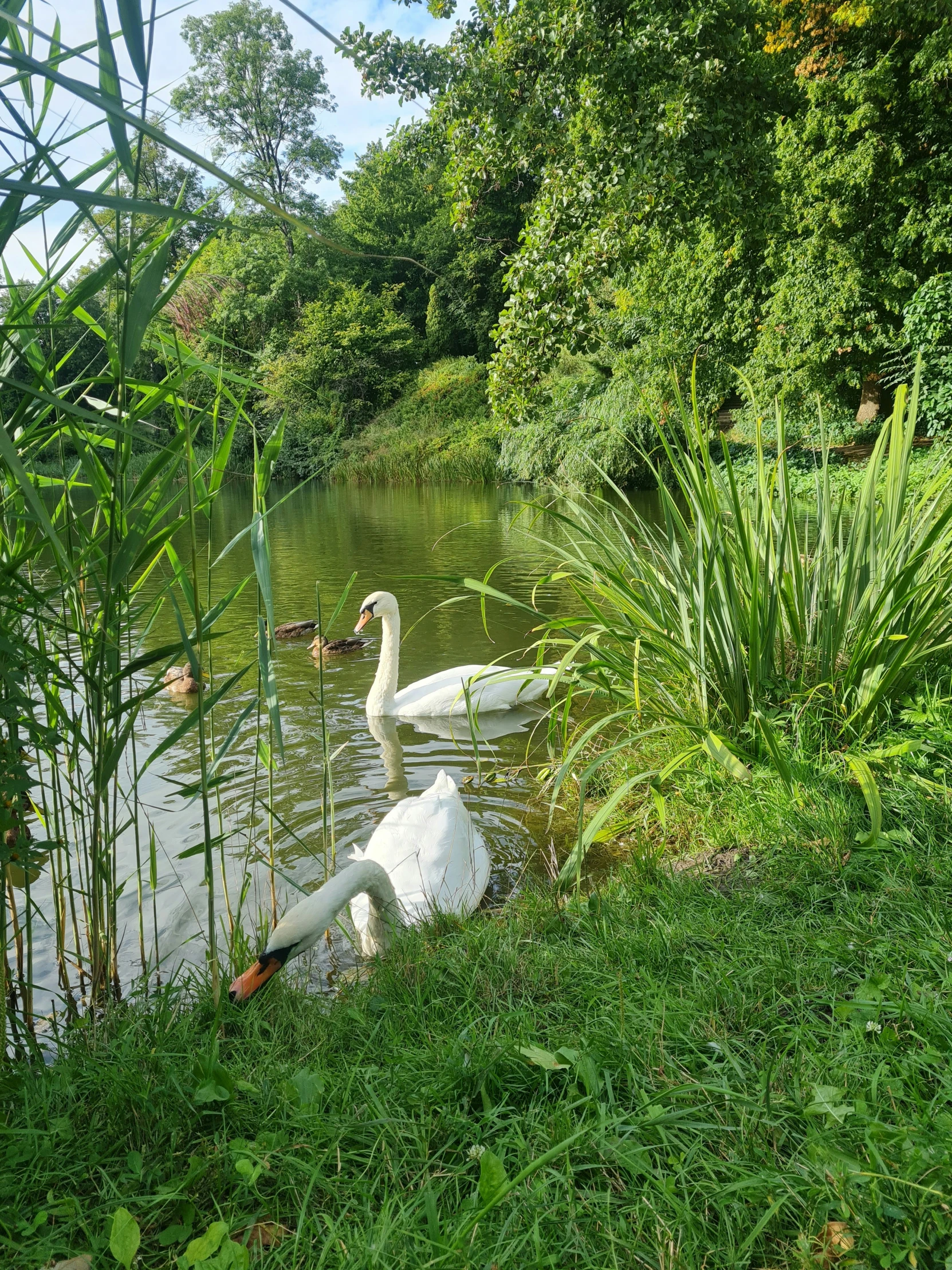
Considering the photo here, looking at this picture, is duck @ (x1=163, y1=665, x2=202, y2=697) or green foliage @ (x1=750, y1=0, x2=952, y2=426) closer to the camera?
duck @ (x1=163, y1=665, x2=202, y2=697)

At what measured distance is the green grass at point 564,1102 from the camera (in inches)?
47.3

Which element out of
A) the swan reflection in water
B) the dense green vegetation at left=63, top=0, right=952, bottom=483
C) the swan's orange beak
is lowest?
the swan reflection in water

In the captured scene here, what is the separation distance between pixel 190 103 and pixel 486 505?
1622cm

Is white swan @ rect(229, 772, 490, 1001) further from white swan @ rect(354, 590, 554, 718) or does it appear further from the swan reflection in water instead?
white swan @ rect(354, 590, 554, 718)

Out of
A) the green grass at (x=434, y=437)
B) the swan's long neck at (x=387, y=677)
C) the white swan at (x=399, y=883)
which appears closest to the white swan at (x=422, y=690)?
the swan's long neck at (x=387, y=677)

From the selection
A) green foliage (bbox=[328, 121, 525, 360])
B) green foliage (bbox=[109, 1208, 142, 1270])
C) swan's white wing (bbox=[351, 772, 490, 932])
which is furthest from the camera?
green foliage (bbox=[328, 121, 525, 360])

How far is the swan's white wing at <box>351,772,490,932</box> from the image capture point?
2873 millimetres

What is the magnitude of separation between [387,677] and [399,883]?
2775mm

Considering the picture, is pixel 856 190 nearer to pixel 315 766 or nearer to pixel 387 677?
pixel 387 677

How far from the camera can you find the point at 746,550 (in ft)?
10.0

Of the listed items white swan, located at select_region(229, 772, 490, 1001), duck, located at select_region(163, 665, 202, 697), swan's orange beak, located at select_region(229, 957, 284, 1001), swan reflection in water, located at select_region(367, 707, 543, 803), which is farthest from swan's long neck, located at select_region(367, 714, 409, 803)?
swan's orange beak, located at select_region(229, 957, 284, 1001)

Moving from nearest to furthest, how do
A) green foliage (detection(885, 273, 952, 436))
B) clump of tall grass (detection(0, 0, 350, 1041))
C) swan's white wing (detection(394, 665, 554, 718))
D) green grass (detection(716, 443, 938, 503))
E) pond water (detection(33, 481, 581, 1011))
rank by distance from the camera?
clump of tall grass (detection(0, 0, 350, 1041))
pond water (detection(33, 481, 581, 1011))
swan's white wing (detection(394, 665, 554, 718))
green grass (detection(716, 443, 938, 503))
green foliage (detection(885, 273, 952, 436))

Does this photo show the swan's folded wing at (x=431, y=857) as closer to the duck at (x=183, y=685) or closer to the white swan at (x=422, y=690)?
the white swan at (x=422, y=690)

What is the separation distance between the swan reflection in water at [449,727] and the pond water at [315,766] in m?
0.02
